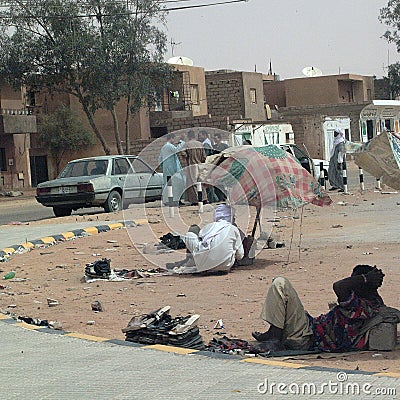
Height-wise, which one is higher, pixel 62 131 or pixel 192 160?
pixel 62 131

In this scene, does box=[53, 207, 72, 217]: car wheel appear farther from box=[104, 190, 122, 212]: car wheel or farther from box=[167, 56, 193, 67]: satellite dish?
box=[167, 56, 193, 67]: satellite dish

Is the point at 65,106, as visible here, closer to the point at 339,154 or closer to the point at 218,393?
the point at 339,154

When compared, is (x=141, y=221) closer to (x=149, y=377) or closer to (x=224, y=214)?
(x=224, y=214)

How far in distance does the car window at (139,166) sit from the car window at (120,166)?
31cm

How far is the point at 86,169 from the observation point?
2448cm

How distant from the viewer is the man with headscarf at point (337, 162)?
27009 mm

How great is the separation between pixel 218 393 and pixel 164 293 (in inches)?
212

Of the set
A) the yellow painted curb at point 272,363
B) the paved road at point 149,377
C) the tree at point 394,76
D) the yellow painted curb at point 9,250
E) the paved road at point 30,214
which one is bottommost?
the yellow painted curb at point 272,363

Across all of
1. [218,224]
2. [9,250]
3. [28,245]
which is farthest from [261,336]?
[28,245]

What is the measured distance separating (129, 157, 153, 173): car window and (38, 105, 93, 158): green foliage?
21.2m

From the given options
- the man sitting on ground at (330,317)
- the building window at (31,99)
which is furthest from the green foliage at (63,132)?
the man sitting on ground at (330,317)

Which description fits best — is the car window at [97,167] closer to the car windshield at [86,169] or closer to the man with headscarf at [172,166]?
the car windshield at [86,169]

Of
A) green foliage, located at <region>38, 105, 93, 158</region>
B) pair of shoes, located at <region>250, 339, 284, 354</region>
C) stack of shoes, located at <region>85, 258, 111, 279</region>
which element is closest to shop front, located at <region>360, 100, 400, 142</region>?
green foliage, located at <region>38, 105, 93, 158</region>

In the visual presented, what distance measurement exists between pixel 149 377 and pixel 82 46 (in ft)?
114
